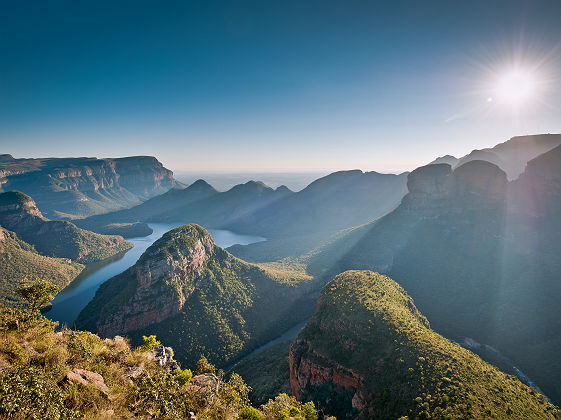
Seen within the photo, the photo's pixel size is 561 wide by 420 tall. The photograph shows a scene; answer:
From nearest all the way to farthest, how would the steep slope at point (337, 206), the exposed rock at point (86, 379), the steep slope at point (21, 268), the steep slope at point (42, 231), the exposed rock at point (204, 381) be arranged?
the exposed rock at point (86, 379), the exposed rock at point (204, 381), the steep slope at point (21, 268), the steep slope at point (42, 231), the steep slope at point (337, 206)

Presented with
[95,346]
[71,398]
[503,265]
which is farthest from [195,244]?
[503,265]

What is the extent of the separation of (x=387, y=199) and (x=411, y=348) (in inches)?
6384

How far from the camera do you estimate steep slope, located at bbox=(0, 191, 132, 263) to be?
117938mm

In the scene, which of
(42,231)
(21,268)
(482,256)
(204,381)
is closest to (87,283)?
(21,268)

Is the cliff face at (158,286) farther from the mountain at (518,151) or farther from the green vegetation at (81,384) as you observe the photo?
the mountain at (518,151)

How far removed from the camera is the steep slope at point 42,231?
118 metres

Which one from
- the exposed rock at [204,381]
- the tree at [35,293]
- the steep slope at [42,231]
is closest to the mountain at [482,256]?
the exposed rock at [204,381]

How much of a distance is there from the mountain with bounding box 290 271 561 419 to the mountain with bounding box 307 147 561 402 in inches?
1174

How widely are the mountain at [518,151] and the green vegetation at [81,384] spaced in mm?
159631

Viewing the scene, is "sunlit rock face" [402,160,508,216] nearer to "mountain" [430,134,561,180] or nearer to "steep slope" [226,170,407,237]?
"mountain" [430,134,561,180]

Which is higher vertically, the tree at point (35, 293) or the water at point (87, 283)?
the tree at point (35, 293)

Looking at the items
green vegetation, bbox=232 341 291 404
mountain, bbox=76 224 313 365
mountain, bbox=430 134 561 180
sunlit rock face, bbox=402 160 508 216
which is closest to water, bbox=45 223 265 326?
mountain, bbox=76 224 313 365

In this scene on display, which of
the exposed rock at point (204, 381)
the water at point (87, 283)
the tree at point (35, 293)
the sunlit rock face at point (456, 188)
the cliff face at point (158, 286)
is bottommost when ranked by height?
the water at point (87, 283)

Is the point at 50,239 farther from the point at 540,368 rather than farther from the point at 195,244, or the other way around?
the point at 540,368
